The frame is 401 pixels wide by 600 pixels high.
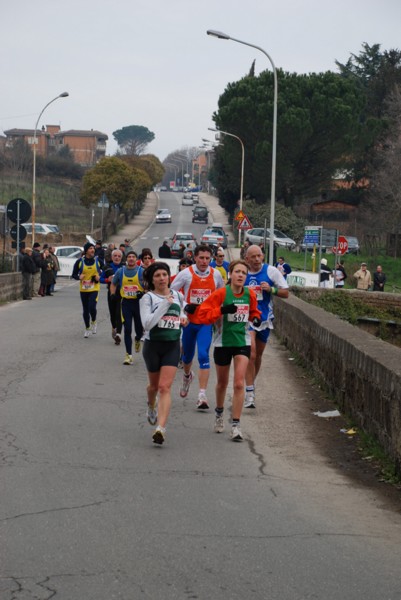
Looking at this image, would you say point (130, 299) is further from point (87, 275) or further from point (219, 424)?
point (219, 424)

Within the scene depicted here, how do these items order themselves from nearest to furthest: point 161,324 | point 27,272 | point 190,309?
1. point 161,324
2. point 190,309
3. point 27,272

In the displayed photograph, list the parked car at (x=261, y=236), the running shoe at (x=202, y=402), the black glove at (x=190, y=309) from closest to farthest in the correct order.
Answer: the black glove at (x=190, y=309) < the running shoe at (x=202, y=402) < the parked car at (x=261, y=236)

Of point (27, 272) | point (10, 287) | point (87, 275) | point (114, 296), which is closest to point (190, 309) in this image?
point (114, 296)

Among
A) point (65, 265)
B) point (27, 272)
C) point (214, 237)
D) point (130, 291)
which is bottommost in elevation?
point (65, 265)

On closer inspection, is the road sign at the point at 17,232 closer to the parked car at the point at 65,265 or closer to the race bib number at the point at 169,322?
the parked car at the point at 65,265

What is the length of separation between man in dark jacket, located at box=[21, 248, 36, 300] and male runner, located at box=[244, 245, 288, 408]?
20.3m

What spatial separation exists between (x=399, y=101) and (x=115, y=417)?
63.8 metres

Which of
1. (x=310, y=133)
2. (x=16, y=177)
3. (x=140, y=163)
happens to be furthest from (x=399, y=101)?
(x=140, y=163)

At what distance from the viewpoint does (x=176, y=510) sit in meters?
6.66

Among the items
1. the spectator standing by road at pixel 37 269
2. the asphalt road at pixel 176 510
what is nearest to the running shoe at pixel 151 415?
the asphalt road at pixel 176 510

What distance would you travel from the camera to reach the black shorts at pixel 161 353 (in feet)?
30.8

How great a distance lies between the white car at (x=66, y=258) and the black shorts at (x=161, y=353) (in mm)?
36128

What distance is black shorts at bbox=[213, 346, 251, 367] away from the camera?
32.4 feet

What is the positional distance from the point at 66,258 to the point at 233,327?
121 ft
